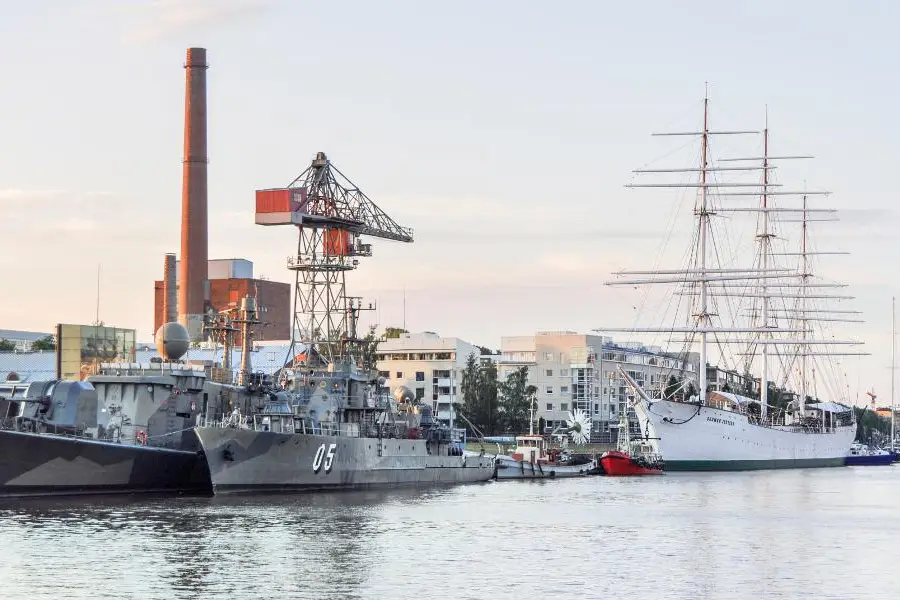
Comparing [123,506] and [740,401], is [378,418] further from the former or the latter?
[740,401]

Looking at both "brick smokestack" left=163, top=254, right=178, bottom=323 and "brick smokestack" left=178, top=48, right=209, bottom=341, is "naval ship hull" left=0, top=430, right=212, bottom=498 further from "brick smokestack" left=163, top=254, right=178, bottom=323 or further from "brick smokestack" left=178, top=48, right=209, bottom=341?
"brick smokestack" left=163, top=254, right=178, bottom=323

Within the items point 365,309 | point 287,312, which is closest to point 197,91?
point 365,309

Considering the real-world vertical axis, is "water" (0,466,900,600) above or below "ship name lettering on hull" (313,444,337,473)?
below

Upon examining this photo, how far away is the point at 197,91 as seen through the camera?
95.8 metres

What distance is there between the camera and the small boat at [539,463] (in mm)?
84688

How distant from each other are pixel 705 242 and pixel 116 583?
87.9 metres

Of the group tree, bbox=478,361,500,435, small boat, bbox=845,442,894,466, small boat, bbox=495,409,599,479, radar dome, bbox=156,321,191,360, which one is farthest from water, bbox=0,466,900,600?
small boat, bbox=845,442,894,466

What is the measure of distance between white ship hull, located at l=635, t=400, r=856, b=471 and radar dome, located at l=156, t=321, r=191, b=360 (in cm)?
5022

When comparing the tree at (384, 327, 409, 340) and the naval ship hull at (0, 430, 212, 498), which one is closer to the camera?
the naval ship hull at (0, 430, 212, 498)

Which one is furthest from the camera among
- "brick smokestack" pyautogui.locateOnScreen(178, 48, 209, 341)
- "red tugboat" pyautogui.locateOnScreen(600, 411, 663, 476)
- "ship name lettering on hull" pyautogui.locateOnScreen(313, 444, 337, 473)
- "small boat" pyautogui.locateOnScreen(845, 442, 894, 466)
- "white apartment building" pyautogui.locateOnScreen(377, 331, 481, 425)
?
"white apartment building" pyautogui.locateOnScreen(377, 331, 481, 425)

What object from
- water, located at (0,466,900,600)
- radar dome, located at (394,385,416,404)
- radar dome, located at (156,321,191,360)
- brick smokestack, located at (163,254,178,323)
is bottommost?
water, located at (0,466,900,600)

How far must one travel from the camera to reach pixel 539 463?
87.2 m

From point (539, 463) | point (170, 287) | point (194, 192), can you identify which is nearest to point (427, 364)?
point (170, 287)

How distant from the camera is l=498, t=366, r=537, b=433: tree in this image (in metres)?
132
